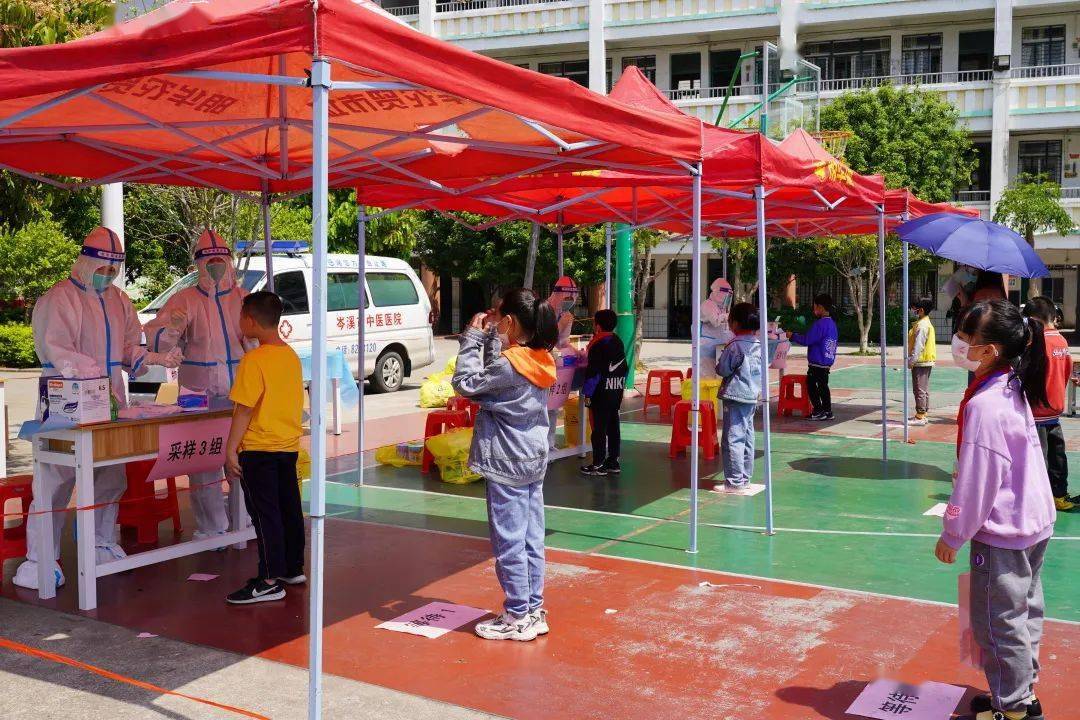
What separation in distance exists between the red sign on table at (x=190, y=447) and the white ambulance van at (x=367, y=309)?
8.22 m

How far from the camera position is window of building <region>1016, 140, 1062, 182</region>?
30.5 metres

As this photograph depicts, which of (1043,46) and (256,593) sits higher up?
(1043,46)

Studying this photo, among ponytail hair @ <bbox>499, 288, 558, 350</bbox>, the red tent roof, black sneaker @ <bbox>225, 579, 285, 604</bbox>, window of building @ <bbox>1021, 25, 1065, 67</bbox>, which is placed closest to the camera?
the red tent roof

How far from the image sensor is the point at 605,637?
5.19 metres

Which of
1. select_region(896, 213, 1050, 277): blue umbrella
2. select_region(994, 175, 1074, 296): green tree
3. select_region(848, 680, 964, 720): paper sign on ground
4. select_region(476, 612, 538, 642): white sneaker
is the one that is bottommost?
select_region(848, 680, 964, 720): paper sign on ground

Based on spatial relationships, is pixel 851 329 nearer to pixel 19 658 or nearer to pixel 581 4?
pixel 581 4

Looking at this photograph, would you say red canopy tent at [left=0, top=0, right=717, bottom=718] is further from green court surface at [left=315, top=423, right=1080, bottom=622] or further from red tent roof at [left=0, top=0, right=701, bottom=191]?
green court surface at [left=315, top=423, right=1080, bottom=622]

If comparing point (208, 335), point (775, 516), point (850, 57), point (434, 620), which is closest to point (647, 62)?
point (850, 57)

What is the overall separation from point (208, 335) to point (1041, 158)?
2983 centimetres

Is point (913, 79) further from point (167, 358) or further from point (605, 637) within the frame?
point (605, 637)

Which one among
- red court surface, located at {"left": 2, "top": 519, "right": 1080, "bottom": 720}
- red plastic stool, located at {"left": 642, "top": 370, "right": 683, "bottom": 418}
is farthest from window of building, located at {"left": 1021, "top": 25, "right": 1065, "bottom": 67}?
red court surface, located at {"left": 2, "top": 519, "right": 1080, "bottom": 720}

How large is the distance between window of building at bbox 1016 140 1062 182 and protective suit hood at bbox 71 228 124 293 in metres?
29.5

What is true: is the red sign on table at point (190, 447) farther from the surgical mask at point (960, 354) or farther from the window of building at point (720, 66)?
the window of building at point (720, 66)

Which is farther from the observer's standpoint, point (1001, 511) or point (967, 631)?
point (967, 631)
